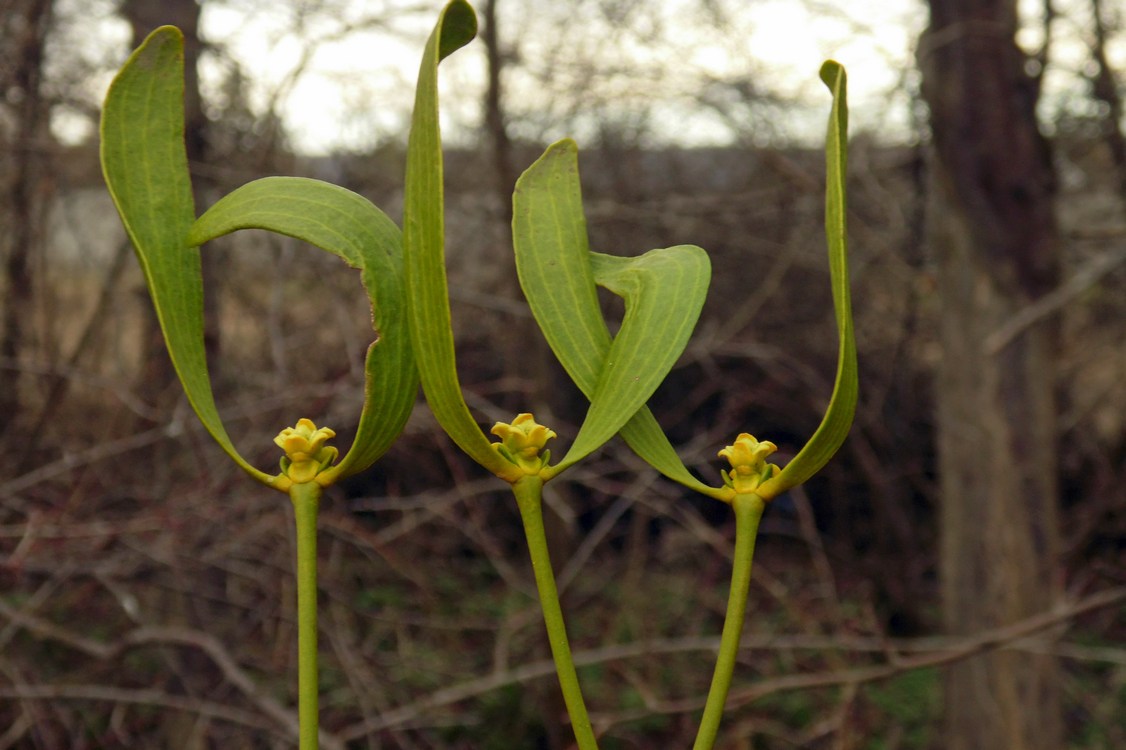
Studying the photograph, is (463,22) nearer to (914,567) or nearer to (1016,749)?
(1016,749)

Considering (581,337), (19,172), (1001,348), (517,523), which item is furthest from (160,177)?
(517,523)

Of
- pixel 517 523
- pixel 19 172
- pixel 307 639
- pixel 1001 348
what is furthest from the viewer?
pixel 517 523

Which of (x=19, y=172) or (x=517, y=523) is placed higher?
(x=19, y=172)

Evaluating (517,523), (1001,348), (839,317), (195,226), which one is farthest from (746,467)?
(517,523)

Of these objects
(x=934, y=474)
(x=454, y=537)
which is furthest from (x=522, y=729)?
(x=934, y=474)

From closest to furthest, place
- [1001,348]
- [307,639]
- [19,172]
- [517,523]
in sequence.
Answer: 1. [307,639]
2. [1001,348]
3. [19,172]
4. [517,523]

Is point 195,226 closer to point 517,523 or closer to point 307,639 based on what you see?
point 307,639

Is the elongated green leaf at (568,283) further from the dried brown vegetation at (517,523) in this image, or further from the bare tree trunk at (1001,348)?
the bare tree trunk at (1001,348)

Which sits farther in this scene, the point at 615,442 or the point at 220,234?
the point at 615,442

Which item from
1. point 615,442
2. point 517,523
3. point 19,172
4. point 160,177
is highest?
point 19,172
